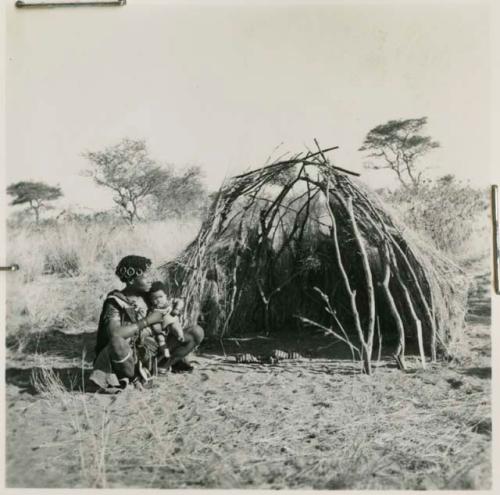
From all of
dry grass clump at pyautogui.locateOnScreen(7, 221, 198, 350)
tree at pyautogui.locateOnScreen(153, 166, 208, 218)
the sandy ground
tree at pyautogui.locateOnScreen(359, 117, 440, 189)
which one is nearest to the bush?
tree at pyautogui.locateOnScreen(359, 117, 440, 189)

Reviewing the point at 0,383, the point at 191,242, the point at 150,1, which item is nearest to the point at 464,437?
the point at 191,242

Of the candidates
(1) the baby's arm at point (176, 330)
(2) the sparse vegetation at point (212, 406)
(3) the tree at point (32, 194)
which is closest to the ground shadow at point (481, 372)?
(2) the sparse vegetation at point (212, 406)

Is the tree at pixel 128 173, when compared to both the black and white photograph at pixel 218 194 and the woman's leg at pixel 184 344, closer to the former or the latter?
the black and white photograph at pixel 218 194

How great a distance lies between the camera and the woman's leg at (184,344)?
17.4 ft

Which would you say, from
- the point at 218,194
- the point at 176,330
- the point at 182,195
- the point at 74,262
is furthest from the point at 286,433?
the point at 74,262

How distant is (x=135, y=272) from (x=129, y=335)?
51 centimetres

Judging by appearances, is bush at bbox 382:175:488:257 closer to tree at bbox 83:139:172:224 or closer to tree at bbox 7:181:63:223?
tree at bbox 83:139:172:224

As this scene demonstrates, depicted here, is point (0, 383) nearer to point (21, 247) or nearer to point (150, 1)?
point (21, 247)

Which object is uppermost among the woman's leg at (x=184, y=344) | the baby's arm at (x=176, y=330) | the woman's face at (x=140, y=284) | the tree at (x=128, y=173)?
the tree at (x=128, y=173)

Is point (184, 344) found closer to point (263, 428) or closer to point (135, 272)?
point (135, 272)

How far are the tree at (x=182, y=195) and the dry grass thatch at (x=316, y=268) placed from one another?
161mm

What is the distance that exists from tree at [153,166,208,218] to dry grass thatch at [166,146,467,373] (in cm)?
16

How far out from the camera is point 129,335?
205 inches

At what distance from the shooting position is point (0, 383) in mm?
5219
